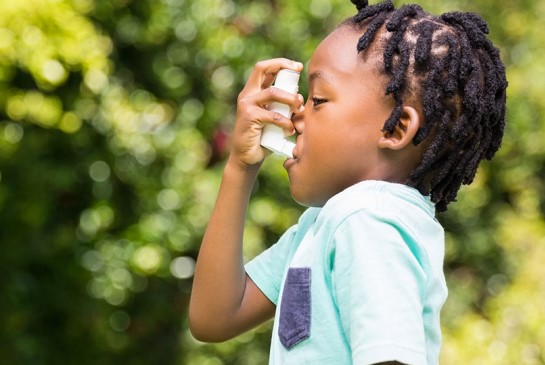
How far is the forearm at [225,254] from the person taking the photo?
2074mm

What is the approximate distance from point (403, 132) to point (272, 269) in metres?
0.44

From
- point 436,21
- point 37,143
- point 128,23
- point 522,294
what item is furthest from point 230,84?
point 436,21

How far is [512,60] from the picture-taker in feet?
20.6

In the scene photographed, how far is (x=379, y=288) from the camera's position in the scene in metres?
1.69

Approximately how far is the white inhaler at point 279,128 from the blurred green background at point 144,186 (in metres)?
2.83

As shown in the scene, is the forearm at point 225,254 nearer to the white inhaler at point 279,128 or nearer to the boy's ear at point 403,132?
the white inhaler at point 279,128

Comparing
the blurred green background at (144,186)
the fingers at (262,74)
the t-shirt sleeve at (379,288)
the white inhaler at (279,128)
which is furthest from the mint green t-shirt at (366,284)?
the blurred green background at (144,186)

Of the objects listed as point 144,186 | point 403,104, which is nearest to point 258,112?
point 403,104

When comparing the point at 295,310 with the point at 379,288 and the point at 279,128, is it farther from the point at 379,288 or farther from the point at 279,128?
the point at 279,128

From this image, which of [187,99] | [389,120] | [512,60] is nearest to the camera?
A: [389,120]

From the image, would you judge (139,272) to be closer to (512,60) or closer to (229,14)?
(229,14)

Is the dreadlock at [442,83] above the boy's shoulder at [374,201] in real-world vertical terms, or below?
above

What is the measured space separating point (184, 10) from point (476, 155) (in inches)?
133

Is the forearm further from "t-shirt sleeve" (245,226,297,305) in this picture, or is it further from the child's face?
the child's face
